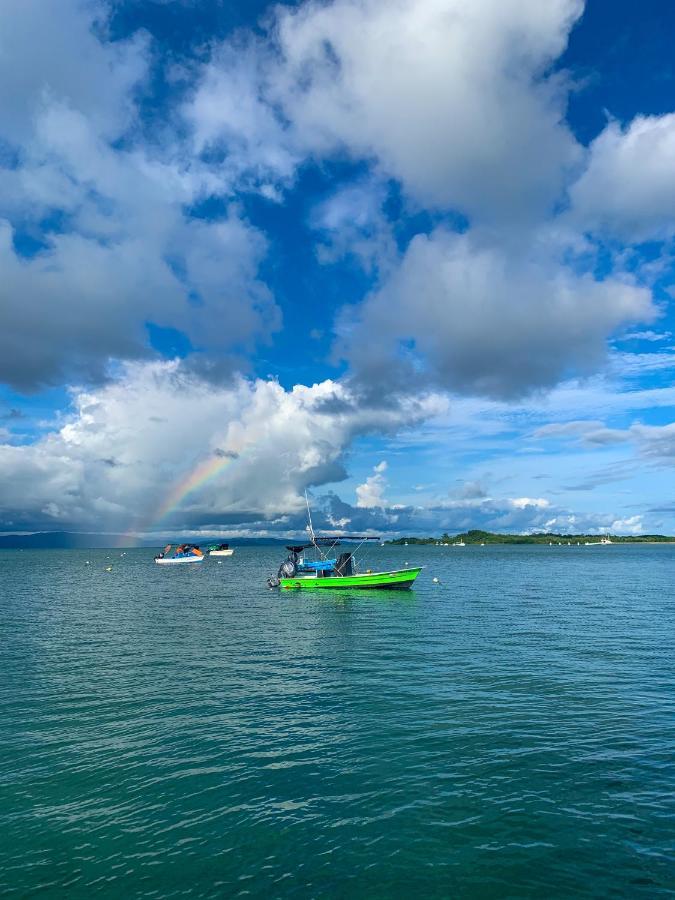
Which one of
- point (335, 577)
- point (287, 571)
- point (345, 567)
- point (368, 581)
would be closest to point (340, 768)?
point (368, 581)

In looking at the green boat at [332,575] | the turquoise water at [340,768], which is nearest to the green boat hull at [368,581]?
the green boat at [332,575]

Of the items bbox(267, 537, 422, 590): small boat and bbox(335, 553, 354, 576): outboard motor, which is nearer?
bbox(267, 537, 422, 590): small boat

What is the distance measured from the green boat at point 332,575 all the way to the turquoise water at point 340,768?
123 feet

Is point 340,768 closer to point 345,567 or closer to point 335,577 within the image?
point 335,577

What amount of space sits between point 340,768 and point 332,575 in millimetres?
68473

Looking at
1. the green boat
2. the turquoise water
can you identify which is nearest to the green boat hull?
the green boat

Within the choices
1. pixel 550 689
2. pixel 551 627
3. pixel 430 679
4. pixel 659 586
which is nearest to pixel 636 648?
pixel 551 627

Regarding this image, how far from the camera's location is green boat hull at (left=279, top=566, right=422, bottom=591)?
79.6 m

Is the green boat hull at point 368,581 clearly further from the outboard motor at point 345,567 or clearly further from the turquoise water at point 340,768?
the turquoise water at point 340,768

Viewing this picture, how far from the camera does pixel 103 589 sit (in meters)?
96.3

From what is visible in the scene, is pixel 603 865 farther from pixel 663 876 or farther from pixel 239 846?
pixel 239 846

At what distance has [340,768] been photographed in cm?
1970

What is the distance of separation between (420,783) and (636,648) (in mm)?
28261

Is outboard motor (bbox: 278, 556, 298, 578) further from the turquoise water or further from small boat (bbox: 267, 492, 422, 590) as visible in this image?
the turquoise water
